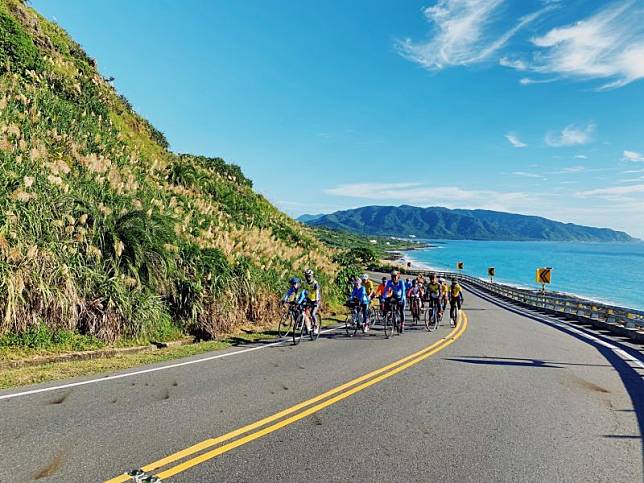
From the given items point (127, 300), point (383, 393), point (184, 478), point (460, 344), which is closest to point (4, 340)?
point (127, 300)

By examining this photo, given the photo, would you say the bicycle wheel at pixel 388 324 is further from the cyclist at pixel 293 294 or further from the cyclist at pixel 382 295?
the cyclist at pixel 293 294

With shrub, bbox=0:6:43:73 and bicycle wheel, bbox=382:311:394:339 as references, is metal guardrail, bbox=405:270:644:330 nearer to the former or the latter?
bicycle wheel, bbox=382:311:394:339

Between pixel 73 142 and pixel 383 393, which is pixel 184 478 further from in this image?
pixel 73 142

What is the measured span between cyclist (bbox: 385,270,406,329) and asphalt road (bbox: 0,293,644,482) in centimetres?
535

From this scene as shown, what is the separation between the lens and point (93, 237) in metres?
10.7

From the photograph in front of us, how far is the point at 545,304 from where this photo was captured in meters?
29.2

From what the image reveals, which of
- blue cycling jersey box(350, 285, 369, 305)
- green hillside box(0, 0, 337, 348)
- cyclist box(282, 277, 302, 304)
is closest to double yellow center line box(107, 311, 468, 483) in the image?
cyclist box(282, 277, 302, 304)

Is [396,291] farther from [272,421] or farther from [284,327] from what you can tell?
[272,421]

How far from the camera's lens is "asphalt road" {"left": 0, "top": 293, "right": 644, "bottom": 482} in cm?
454

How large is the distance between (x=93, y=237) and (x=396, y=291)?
9155 mm

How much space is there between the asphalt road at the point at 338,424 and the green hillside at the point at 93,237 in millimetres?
2581

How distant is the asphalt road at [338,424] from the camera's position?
4.54 metres

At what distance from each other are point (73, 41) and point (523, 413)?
28846 millimetres

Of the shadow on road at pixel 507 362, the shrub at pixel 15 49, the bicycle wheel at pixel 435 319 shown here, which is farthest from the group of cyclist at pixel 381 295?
the shrub at pixel 15 49
